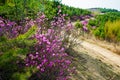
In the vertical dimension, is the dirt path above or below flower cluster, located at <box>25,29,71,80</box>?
below

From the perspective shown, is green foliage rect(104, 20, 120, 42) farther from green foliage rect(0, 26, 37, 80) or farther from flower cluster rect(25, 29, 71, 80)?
green foliage rect(0, 26, 37, 80)

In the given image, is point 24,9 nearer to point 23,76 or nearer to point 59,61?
point 59,61

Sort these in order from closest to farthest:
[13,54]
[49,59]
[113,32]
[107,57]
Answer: [13,54] < [49,59] < [107,57] < [113,32]

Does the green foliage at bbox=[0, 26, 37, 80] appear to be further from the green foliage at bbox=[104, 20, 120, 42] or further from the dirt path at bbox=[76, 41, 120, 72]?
the green foliage at bbox=[104, 20, 120, 42]

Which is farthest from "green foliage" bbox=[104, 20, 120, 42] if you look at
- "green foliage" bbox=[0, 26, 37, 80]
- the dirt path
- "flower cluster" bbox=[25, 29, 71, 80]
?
"green foliage" bbox=[0, 26, 37, 80]

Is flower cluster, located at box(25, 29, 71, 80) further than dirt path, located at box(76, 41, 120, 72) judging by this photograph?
No

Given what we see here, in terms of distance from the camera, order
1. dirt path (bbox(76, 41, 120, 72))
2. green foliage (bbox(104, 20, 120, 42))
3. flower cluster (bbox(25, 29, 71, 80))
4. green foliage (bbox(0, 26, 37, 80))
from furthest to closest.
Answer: green foliage (bbox(104, 20, 120, 42))
dirt path (bbox(76, 41, 120, 72))
flower cluster (bbox(25, 29, 71, 80))
green foliage (bbox(0, 26, 37, 80))

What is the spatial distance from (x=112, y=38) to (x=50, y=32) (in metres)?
10.6

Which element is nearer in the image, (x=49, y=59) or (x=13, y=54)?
(x=13, y=54)

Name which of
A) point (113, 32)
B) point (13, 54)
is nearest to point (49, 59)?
point (13, 54)

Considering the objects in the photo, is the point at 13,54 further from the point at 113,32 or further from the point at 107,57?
the point at 113,32

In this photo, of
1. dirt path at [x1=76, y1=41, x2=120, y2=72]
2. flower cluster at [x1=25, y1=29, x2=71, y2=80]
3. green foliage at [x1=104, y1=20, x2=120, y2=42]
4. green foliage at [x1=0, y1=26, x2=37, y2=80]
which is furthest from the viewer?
green foliage at [x1=104, y1=20, x2=120, y2=42]

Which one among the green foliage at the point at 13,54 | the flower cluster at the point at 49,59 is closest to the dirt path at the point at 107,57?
the flower cluster at the point at 49,59

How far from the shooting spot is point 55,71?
423 cm
